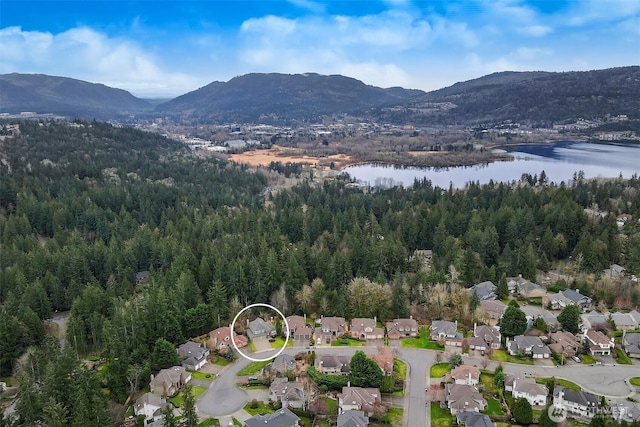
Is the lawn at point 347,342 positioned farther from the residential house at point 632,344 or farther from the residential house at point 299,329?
the residential house at point 632,344

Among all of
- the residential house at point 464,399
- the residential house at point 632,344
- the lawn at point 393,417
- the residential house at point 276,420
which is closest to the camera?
the residential house at point 276,420

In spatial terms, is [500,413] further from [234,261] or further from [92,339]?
[92,339]

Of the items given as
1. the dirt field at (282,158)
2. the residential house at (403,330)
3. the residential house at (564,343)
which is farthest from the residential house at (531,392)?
the dirt field at (282,158)

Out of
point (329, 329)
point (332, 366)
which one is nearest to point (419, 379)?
point (332, 366)

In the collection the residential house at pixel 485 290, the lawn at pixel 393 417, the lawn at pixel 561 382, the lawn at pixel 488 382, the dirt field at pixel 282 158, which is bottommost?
the lawn at pixel 393 417

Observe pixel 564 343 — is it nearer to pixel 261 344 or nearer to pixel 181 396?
pixel 261 344
